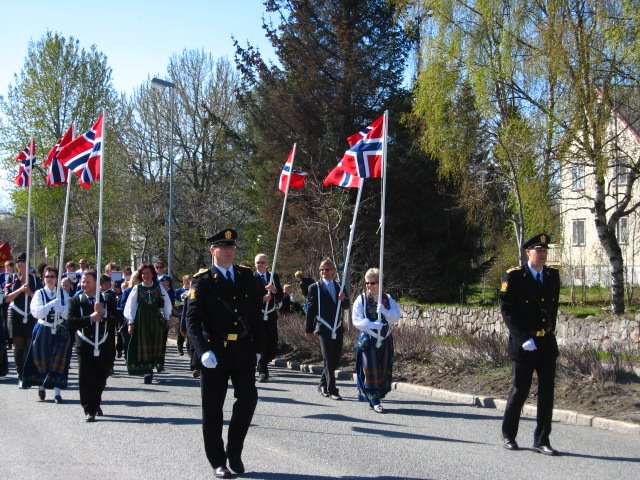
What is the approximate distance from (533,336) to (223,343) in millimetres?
3024

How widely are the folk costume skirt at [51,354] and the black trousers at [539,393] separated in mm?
6495

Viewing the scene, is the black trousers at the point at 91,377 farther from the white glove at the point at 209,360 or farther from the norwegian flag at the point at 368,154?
the norwegian flag at the point at 368,154

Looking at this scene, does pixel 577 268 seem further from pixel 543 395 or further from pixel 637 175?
pixel 543 395

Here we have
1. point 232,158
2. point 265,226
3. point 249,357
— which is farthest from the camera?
point 232,158

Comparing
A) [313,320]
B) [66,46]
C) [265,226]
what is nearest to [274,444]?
[313,320]

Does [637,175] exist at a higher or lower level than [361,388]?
higher

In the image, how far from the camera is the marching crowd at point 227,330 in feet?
22.4

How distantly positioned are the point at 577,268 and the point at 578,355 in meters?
21.4

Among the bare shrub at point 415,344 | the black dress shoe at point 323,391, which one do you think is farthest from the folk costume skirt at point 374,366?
the bare shrub at point 415,344

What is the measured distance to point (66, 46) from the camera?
45906mm

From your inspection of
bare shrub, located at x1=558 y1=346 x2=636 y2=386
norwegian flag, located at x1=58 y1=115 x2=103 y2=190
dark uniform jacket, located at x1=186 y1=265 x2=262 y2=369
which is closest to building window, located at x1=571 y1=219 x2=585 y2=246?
bare shrub, located at x1=558 y1=346 x2=636 y2=386

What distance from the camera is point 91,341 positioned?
9.93 metres

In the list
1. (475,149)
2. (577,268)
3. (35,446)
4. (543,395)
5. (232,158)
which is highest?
(232,158)

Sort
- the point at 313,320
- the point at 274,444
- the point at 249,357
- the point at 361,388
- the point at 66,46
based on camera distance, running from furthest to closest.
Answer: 1. the point at 66,46
2. the point at 313,320
3. the point at 361,388
4. the point at 274,444
5. the point at 249,357
